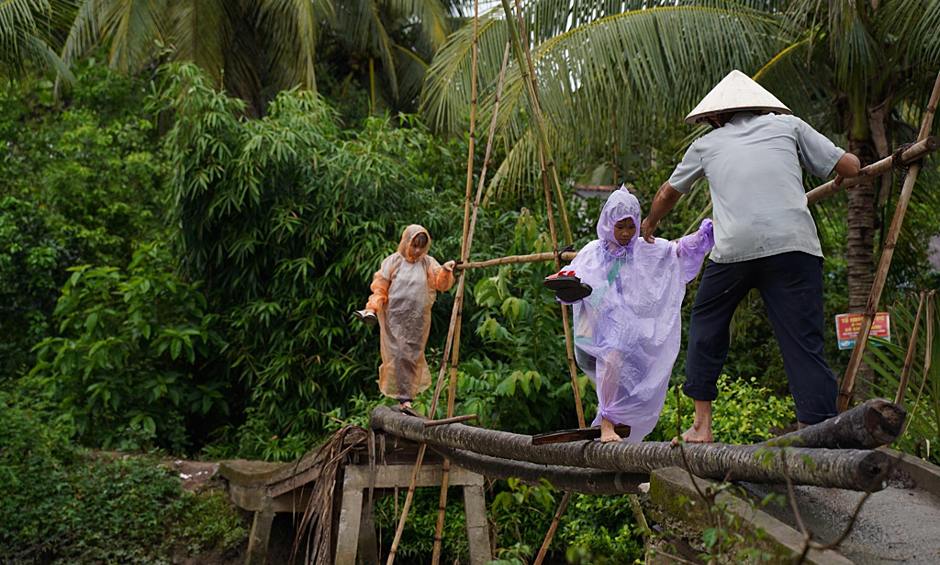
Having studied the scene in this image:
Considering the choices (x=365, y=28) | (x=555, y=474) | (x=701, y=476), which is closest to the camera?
(x=701, y=476)

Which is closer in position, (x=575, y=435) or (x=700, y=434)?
(x=700, y=434)

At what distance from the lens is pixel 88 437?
827cm

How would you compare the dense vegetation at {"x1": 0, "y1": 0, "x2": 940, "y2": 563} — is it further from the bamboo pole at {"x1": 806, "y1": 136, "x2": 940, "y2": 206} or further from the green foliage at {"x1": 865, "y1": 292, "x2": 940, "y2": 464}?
the bamboo pole at {"x1": 806, "y1": 136, "x2": 940, "y2": 206}

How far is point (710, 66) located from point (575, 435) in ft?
13.1

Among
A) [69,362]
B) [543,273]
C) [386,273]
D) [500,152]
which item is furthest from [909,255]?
[69,362]

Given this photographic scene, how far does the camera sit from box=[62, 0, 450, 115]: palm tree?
10.7 metres

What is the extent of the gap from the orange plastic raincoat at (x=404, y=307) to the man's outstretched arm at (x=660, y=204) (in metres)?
2.09

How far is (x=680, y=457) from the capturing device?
2844 millimetres

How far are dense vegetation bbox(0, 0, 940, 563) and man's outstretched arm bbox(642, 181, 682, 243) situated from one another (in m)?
2.28

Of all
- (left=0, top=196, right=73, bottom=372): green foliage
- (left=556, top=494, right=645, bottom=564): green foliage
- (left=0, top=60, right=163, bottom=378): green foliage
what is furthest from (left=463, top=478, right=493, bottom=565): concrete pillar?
(left=0, top=196, right=73, bottom=372): green foliage

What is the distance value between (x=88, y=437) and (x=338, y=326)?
2489mm

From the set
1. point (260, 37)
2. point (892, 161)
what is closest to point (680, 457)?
point (892, 161)

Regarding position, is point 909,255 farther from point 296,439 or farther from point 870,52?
point 296,439

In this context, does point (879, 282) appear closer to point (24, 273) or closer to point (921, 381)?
point (921, 381)
